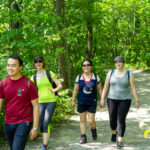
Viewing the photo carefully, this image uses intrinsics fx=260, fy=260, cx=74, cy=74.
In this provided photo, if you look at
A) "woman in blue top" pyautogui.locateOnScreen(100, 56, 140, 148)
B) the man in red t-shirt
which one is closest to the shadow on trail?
"woman in blue top" pyautogui.locateOnScreen(100, 56, 140, 148)

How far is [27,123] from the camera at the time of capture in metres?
3.43

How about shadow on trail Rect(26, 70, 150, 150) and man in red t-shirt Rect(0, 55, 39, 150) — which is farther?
shadow on trail Rect(26, 70, 150, 150)

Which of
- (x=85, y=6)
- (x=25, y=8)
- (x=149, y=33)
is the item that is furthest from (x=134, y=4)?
(x=25, y=8)

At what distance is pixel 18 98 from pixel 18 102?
0.06 metres

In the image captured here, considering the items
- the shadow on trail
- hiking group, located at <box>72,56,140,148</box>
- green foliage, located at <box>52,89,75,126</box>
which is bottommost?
the shadow on trail

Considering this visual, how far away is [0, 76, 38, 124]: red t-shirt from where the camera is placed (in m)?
3.34

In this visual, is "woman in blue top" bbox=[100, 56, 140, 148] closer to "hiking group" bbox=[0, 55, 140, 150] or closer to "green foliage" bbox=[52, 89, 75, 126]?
"hiking group" bbox=[0, 55, 140, 150]

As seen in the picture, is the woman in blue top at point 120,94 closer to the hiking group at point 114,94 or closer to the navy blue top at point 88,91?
the hiking group at point 114,94

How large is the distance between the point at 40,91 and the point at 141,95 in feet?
32.8

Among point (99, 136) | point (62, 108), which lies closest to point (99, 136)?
point (99, 136)

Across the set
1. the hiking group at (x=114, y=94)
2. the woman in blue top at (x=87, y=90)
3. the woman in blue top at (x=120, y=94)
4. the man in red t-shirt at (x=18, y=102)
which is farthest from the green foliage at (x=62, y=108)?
the man in red t-shirt at (x=18, y=102)

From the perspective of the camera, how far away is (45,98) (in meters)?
5.42

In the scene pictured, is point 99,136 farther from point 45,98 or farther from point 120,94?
point 45,98

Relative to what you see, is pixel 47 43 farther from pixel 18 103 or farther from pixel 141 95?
pixel 141 95
